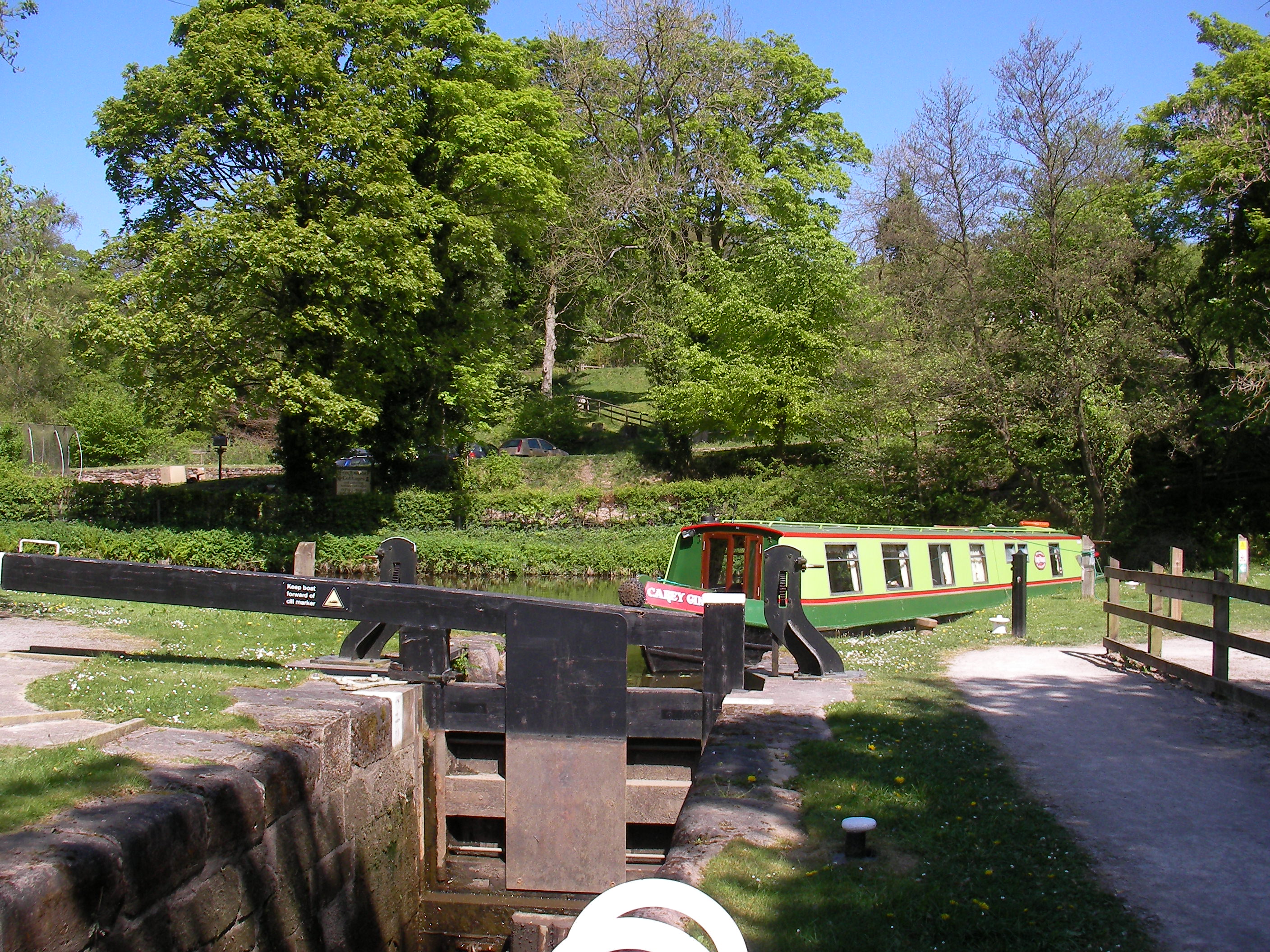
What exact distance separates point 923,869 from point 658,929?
10.3 ft

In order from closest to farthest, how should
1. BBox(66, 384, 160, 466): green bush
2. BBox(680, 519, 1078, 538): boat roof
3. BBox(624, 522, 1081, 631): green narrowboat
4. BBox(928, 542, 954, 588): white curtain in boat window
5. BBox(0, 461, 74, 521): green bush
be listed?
BBox(624, 522, 1081, 631): green narrowboat < BBox(680, 519, 1078, 538): boat roof < BBox(928, 542, 954, 588): white curtain in boat window < BBox(0, 461, 74, 521): green bush < BBox(66, 384, 160, 466): green bush

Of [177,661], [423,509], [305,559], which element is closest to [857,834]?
[177,661]

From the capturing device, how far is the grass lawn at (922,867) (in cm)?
409

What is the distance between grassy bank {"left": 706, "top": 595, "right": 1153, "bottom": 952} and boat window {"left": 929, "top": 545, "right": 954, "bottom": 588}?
999 cm

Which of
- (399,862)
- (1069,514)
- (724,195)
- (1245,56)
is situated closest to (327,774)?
(399,862)

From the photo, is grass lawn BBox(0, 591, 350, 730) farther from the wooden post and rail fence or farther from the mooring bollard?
the wooden post and rail fence

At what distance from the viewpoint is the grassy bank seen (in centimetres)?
408

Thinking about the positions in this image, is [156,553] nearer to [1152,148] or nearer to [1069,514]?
[1069,514]

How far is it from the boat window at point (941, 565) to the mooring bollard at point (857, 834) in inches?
495

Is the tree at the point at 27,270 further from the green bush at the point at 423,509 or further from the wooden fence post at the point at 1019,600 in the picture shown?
the wooden fence post at the point at 1019,600

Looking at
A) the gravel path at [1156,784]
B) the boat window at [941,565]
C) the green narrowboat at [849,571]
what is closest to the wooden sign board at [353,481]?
the green narrowboat at [849,571]

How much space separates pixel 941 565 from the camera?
17141 mm

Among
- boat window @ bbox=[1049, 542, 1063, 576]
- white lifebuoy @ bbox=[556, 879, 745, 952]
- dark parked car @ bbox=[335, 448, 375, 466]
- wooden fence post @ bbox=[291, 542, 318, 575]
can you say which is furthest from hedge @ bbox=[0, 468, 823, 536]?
white lifebuoy @ bbox=[556, 879, 745, 952]

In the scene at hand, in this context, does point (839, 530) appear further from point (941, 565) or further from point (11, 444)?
point (11, 444)
